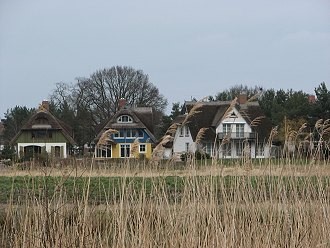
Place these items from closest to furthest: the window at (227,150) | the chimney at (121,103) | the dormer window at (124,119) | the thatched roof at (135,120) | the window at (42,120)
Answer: the window at (227,150)
the window at (42,120)
the thatched roof at (135,120)
the dormer window at (124,119)
the chimney at (121,103)

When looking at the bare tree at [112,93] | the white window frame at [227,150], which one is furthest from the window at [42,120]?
the white window frame at [227,150]

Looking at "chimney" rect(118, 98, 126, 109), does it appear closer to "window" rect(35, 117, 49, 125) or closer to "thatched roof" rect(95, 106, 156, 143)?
"thatched roof" rect(95, 106, 156, 143)

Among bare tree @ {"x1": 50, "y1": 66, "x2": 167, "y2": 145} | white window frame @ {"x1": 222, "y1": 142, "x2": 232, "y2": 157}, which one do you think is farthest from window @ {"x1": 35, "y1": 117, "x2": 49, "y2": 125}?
white window frame @ {"x1": 222, "y1": 142, "x2": 232, "y2": 157}

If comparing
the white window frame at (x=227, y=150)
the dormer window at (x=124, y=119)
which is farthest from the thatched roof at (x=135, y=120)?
the white window frame at (x=227, y=150)

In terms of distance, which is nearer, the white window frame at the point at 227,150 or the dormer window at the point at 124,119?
the white window frame at the point at 227,150

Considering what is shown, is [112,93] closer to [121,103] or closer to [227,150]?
[121,103]

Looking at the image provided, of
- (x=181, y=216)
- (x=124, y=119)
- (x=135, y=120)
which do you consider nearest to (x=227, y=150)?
(x=181, y=216)

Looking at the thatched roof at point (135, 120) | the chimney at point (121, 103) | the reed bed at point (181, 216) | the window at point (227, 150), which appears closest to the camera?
the reed bed at point (181, 216)

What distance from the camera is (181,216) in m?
3.79

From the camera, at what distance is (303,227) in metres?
4.01

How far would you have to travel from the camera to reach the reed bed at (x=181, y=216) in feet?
11.7

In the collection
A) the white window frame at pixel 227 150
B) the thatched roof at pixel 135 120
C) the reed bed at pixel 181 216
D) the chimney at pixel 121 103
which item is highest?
the chimney at pixel 121 103

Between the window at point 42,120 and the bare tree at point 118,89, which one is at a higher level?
the bare tree at point 118,89

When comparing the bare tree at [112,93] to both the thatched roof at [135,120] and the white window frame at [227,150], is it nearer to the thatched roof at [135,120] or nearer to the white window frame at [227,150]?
the thatched roof at [135,120]
